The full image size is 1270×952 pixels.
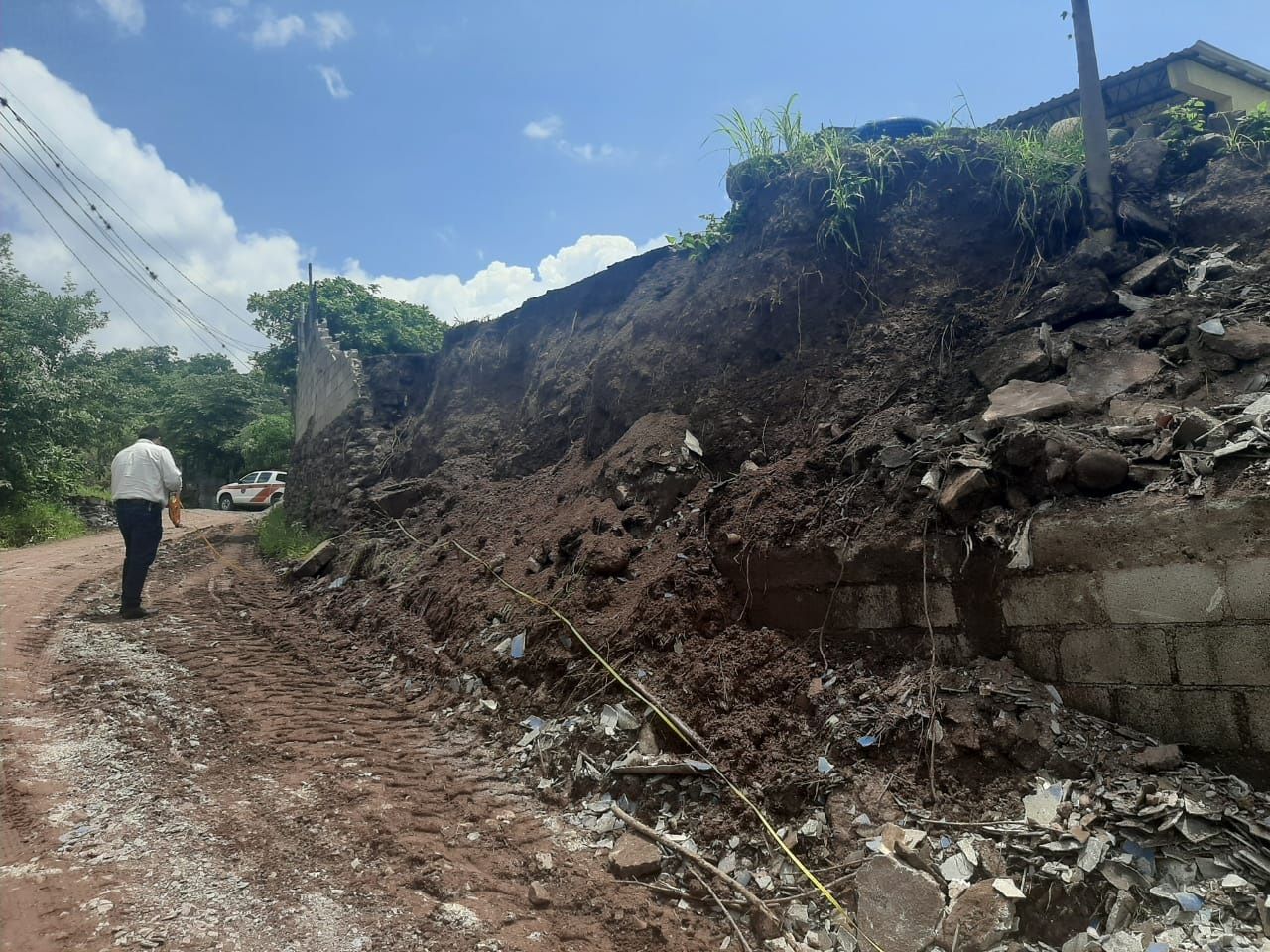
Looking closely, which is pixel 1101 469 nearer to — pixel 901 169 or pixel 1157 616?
pixel 1157 616

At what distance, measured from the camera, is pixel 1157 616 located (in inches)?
129

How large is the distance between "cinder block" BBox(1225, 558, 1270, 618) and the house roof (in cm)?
930

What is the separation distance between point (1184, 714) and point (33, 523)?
17.3 metres

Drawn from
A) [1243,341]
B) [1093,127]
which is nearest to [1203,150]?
[1093,127]

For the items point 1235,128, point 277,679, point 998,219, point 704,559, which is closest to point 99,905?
point 277,679

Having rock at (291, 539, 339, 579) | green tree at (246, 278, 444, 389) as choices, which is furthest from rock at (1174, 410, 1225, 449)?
green tree at (246, 278, 444, 389)

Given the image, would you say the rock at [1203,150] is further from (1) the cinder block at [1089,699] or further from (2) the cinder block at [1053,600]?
(1) the cinder block at [1089,699]

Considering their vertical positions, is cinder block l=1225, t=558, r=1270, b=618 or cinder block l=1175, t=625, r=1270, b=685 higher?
cinder block l=1225, t=558, r=1270, b=618

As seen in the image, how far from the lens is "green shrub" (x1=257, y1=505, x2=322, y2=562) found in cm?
1121

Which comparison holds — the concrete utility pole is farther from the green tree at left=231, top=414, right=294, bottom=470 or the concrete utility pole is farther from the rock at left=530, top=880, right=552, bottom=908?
the green tree at left=231, top=414, right=294, bottom=470

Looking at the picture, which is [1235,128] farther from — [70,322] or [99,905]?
[70,322]

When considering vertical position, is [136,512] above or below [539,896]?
above

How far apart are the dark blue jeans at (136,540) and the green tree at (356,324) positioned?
30.8 feet

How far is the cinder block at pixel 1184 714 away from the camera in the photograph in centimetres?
310
